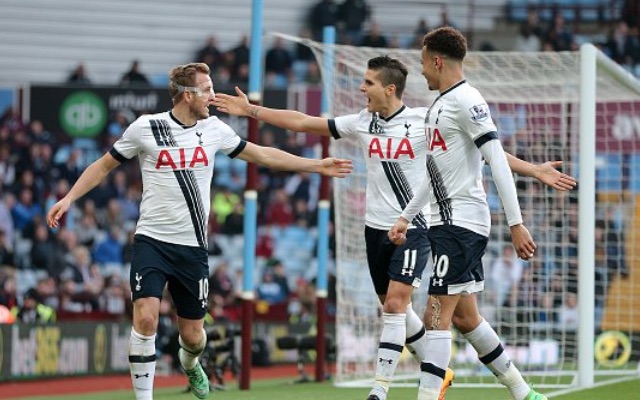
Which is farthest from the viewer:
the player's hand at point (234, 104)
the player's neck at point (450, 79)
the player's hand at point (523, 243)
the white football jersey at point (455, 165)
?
the player's hand at point (234, 104)

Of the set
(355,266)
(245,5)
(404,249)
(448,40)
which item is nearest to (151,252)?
(404,249)

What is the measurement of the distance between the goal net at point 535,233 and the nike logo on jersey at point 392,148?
291 cm

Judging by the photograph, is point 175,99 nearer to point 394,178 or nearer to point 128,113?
point 394,178

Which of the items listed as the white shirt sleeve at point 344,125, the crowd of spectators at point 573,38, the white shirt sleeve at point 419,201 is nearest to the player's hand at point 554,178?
the white shirt sleeve at point 419,201

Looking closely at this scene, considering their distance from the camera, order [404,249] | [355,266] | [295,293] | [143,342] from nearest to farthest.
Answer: [143,342], [404,249], [355,266], [295,293]

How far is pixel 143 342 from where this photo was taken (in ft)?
29.3

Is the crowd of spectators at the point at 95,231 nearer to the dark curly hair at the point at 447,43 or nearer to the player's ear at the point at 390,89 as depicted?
the player's ear at the point at 390,89

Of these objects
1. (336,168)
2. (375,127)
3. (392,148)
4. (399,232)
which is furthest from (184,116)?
(399,232)

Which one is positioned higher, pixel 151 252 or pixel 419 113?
pixel 419 113

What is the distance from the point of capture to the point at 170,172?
362 inches

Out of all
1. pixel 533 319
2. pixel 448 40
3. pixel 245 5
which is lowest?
pixel 533 319

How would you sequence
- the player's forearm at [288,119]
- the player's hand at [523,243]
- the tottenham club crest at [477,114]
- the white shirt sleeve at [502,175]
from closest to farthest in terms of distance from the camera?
1. the player's hand at [523,243]
2. the white shirt sleeve at [502,175]
3. the tottenham club crest at [477,114]
4. the player's forearm at [288,119]

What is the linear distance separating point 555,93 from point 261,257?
27.3 feet

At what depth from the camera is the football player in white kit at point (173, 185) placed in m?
9.07
